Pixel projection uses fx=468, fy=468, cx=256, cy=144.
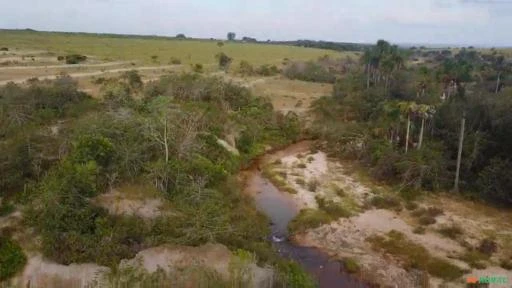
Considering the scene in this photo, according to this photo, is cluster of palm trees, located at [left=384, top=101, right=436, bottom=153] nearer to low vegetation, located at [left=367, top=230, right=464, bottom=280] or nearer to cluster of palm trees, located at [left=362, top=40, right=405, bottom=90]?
low vegetation, located at [left=367, top=230, right=464, bottom=280]

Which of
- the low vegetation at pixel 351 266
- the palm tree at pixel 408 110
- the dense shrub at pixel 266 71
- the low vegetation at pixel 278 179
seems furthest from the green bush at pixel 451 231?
the dense shrub at pixel 266 71

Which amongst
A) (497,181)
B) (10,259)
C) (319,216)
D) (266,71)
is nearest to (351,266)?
(319,216)

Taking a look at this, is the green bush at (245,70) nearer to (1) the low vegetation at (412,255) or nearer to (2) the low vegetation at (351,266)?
(1) the low vegetation at (412,255)

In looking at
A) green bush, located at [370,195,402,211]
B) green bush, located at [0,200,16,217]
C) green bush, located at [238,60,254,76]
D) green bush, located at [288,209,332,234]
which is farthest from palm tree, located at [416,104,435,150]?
green bush, located at [238,60,254,76]

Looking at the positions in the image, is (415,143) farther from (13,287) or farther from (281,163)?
(13,287)

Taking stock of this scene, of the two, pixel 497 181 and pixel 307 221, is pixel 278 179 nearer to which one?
pixel 307 221

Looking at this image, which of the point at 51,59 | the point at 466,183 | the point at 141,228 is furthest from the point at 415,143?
the point at 51,59
